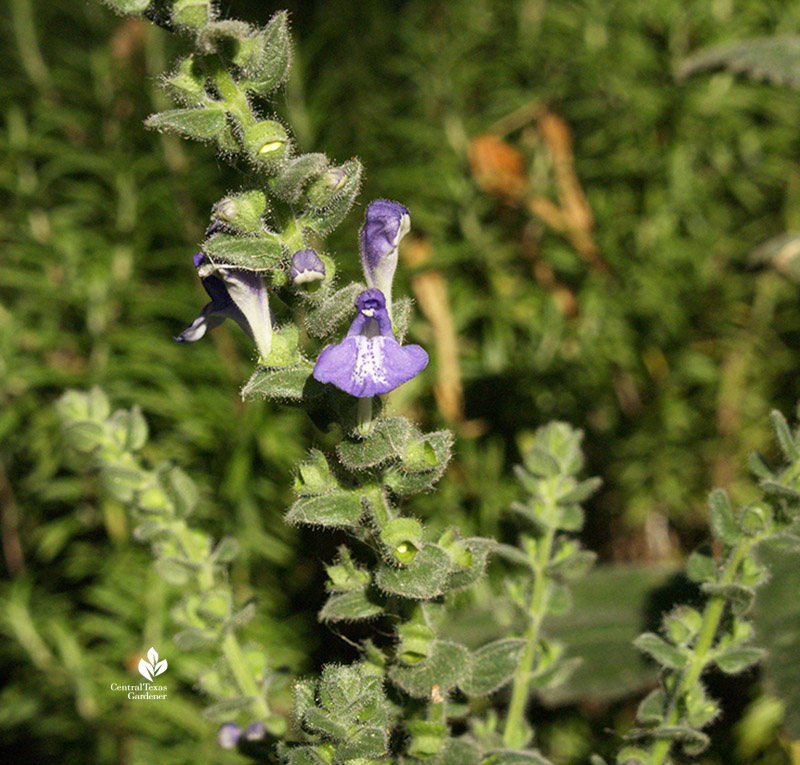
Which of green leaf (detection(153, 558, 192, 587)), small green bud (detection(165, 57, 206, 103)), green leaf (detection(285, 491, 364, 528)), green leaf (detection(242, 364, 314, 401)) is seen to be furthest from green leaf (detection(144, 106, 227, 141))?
green leaf (detection(153, 558, 192, 587))

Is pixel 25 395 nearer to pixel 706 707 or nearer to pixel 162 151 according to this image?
pixel 162 151

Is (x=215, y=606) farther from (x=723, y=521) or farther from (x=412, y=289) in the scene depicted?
(x=412, y=289)

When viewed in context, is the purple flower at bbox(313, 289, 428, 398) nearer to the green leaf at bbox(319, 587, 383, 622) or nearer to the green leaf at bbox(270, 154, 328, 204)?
the green leaf at bbox(270, 154, 328, 204)

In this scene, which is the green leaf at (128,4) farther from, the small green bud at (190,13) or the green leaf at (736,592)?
the green leaf at (736,592)

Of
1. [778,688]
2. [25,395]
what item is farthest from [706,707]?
[25,395]

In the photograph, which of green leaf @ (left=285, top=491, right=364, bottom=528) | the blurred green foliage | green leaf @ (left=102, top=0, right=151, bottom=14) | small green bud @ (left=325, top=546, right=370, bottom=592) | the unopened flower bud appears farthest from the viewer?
the blurred green foliage
